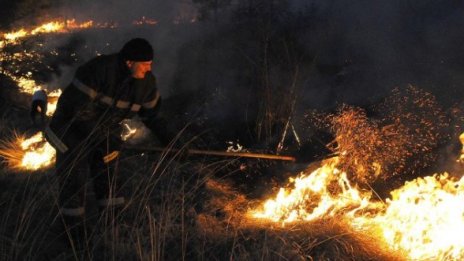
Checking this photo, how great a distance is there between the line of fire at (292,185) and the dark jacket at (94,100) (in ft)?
1.40

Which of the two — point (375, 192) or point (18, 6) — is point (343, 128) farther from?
point (18, 6)

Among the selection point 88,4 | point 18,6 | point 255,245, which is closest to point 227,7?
point 18,6

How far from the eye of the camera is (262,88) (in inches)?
285

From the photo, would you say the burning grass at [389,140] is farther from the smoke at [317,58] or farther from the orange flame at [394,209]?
the smoke at [317,58]

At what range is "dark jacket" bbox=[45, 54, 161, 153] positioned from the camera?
4.02 m

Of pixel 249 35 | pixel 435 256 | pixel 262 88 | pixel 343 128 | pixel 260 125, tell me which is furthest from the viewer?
pixel 249 35

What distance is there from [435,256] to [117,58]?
3.31 m

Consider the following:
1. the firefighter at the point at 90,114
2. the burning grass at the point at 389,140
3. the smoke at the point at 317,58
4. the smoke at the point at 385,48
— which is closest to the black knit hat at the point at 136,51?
the firefighter at the point at 90,114

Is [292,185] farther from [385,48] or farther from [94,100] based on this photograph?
[385,48]

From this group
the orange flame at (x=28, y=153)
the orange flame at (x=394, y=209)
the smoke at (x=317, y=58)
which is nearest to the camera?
the orange flame at (x=394, y=209)

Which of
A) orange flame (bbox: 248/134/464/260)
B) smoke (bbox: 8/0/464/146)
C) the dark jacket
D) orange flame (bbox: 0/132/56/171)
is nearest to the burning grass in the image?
orange flame (bbox: 248/134/464/260)

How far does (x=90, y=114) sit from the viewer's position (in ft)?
13.5

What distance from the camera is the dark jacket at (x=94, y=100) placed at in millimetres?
4016

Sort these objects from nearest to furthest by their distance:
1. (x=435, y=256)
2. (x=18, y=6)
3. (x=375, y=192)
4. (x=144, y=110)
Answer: (x=435, y=256)
(x=144, y=110)
(x=375, y=192)
(x=18, y=6)
